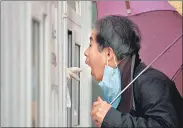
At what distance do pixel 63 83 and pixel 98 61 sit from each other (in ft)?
0.75

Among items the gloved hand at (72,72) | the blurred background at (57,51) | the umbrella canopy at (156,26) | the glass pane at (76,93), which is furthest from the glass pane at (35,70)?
the umbrella canopy at (156,26)

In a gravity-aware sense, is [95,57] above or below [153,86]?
above

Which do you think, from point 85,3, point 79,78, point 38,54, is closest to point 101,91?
point 79,78

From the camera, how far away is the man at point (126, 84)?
48.9 inches

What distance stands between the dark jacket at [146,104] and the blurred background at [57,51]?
0.15m

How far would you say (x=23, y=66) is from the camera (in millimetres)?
831

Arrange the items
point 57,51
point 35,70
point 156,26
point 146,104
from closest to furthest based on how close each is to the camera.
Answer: point 35,70
point 57,51
point 146,104
point 156,26

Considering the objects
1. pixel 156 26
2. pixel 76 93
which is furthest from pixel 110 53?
pixel 156 26

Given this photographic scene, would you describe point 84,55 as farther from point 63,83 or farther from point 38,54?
point 38,54

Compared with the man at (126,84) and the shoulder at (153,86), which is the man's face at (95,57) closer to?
the man at (126,84)

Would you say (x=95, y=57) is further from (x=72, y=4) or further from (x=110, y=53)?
(x=72, y=4)

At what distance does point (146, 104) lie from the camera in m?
1.25

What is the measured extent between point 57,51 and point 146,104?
35 cm

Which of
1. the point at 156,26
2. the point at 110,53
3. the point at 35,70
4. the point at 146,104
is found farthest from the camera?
the point at 156,26
